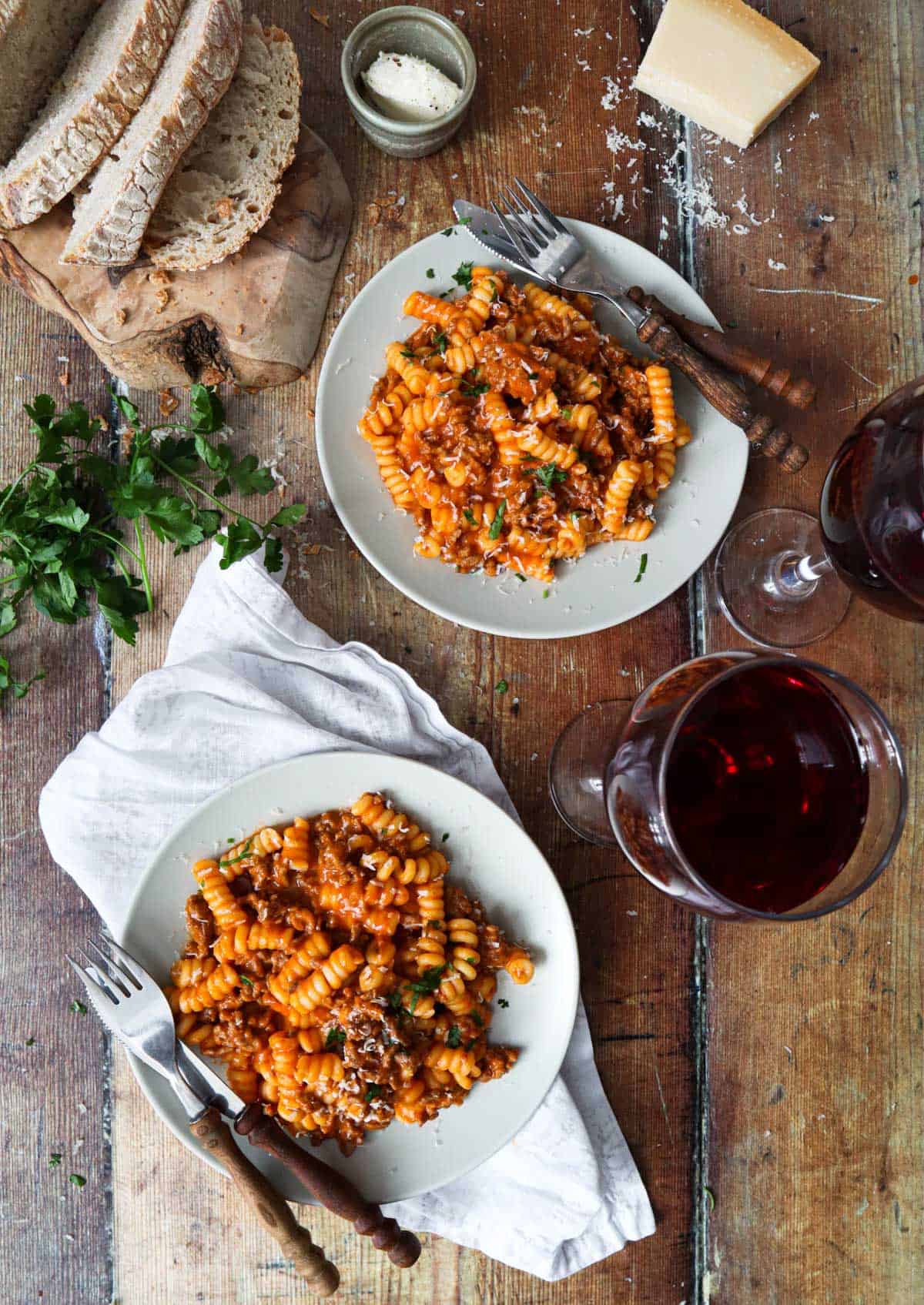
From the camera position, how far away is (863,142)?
203cm

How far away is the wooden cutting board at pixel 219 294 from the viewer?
1.83 meters

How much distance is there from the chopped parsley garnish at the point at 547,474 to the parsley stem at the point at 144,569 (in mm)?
838

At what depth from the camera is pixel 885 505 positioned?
144 cm

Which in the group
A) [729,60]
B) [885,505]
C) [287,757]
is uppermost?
[729,60]

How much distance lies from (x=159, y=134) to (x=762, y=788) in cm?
153

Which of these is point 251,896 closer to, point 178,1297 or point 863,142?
point 178,1297

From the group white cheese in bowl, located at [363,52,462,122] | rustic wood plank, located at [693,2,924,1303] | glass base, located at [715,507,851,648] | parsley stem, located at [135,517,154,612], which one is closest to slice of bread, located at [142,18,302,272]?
white cheese in bowl, located at [363,52,462,122]

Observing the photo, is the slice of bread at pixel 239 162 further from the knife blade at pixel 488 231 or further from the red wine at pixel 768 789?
the red wine at pixel 768 789

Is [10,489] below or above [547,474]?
below

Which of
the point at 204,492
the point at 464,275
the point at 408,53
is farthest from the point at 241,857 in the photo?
the point at 408,53

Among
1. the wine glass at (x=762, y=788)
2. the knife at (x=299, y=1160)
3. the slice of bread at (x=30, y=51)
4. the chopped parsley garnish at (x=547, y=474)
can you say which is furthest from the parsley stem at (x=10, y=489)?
the wine glass at (x=762, y=788)

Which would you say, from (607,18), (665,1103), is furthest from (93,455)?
(665,1103)

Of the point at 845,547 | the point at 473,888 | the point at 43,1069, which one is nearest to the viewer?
the point at 845,547

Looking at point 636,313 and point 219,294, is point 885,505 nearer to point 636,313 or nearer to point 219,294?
point 636,313
